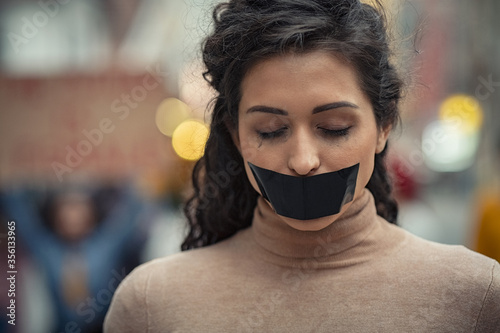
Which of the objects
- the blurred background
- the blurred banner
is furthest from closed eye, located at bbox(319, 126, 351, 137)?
the blurred banner

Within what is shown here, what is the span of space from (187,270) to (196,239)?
0.83 ft

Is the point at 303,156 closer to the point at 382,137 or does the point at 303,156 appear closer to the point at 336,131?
the point at 336,131

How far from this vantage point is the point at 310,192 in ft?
5.76

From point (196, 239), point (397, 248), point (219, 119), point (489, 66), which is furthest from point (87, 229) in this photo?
point (489, 66)

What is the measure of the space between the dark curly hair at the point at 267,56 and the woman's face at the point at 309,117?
0.14ft

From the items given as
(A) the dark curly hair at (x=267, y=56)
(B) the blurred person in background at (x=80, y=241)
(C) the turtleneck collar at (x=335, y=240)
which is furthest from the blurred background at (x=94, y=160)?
(C) the turtleneck collar at (x=335, y=240)

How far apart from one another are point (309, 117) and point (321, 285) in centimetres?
53

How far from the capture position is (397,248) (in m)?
1.91

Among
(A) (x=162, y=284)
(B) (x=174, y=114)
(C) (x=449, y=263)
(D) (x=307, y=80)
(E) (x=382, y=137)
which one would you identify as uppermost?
(D) (x=307, y=80)

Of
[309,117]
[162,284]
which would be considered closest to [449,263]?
[309,117]

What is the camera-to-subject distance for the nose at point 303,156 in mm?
1706

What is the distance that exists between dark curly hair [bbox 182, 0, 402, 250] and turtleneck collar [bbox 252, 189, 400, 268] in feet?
0.87

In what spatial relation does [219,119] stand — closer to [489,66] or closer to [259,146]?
[259,146]

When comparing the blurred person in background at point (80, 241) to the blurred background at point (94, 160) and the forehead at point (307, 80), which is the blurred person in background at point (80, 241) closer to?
the blurred background at point (94, 160)
